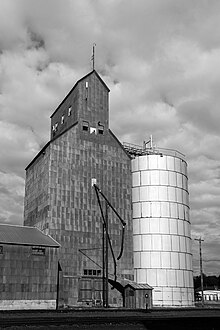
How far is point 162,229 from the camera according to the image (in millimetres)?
66500

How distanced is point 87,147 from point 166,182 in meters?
15.3

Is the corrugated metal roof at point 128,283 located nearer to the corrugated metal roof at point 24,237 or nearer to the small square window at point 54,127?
the corrugated metal roof at point 24,237

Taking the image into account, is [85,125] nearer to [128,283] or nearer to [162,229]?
[162,229]

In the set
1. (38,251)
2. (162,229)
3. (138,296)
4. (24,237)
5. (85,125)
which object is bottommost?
(138,296)

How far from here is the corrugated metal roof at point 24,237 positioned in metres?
51.7

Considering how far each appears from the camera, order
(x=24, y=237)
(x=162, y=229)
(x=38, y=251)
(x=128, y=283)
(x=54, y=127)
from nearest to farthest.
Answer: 1. (x=38, y=251)
2. (x=24, y=237)
3. (x=128, y=283)
4. (x=162, y=229)
5. (x=54, y=127)

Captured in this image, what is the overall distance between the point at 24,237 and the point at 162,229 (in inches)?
939

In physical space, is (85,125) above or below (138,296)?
above

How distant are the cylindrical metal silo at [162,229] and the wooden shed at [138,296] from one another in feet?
21.0

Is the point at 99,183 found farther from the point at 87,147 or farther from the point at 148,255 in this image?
the point at 148,255

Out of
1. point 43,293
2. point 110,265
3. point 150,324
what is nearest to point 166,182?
point 110,265

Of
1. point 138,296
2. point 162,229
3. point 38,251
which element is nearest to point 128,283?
point 138,296

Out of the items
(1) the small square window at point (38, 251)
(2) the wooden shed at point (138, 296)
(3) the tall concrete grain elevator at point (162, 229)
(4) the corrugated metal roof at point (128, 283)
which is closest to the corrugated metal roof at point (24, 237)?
(1) the small square window at point (38, 251)

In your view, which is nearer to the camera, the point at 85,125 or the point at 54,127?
the point at 85,125
